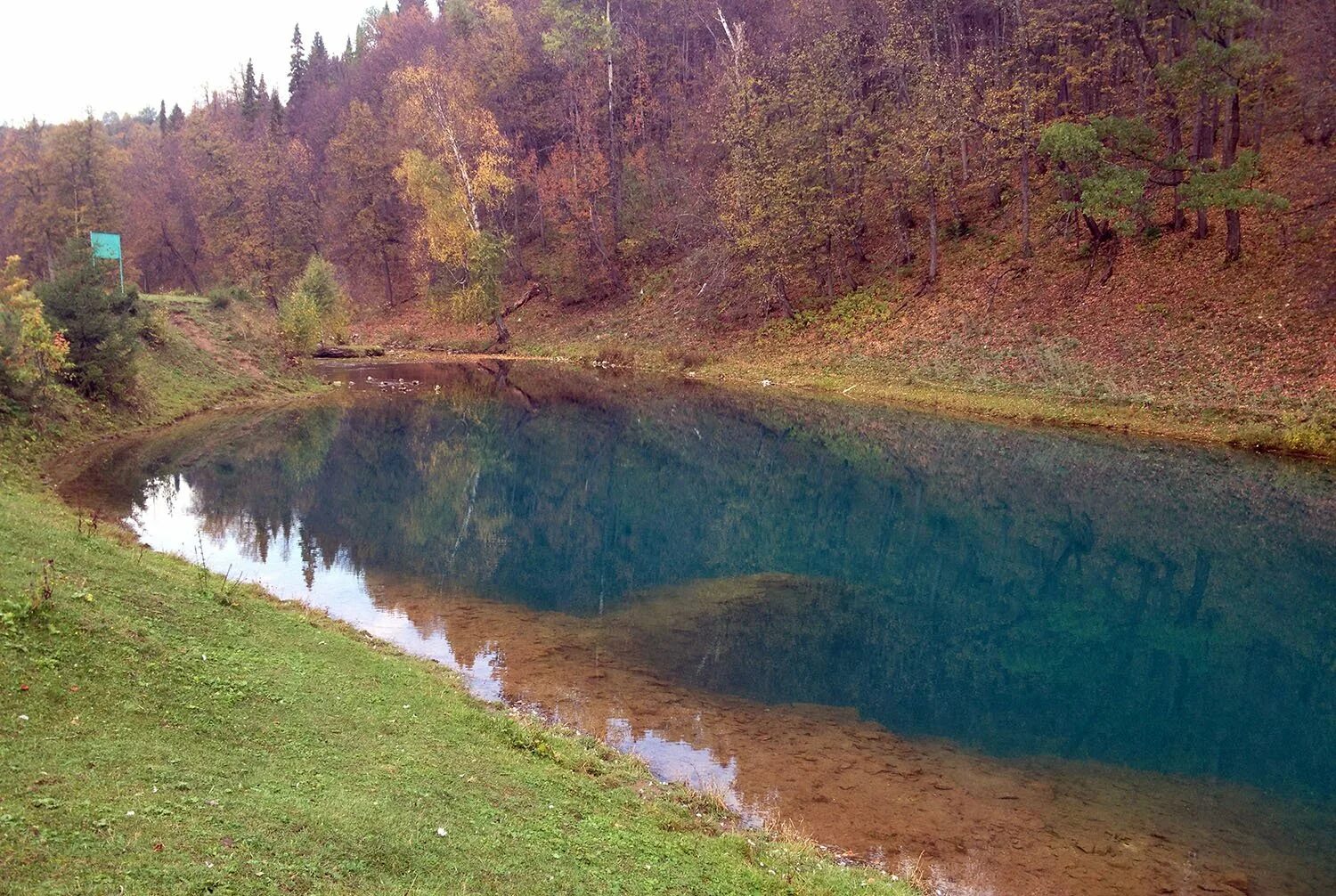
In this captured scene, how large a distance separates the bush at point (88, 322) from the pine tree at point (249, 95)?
81.4 m

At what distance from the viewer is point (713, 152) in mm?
63188

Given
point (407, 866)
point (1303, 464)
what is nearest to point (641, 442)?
point (1303, 464)

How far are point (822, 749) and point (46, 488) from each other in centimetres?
1998

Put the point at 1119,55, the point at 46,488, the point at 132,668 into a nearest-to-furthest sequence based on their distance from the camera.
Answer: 1. the point at 132,668
2. the point at 46,488
3. the point at 1119,55

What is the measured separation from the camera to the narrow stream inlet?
1094 centimetres

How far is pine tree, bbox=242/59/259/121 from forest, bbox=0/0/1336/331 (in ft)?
7.88

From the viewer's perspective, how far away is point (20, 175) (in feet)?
225

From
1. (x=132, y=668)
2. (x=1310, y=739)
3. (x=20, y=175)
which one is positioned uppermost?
(x=20, y=175)

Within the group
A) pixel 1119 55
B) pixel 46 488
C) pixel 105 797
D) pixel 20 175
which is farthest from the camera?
pixel 20 175

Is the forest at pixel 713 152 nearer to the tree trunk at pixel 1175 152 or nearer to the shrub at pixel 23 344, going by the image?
the tree trunk at pixel 1175 152

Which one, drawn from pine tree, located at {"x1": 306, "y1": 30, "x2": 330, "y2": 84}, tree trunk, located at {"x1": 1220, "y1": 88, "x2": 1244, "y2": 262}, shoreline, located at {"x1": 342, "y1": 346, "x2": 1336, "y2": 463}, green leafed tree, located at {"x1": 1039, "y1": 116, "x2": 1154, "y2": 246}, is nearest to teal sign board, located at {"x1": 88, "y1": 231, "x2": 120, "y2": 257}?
shoreline, located at {"x1": 342, "y1": 346, "x2": 1336, "y2": 463}

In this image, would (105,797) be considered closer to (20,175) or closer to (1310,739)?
(1310,739)

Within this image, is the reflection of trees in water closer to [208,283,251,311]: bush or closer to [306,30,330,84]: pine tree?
[208,283,251,311]: bush

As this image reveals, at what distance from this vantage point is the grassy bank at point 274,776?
20.4 ft
